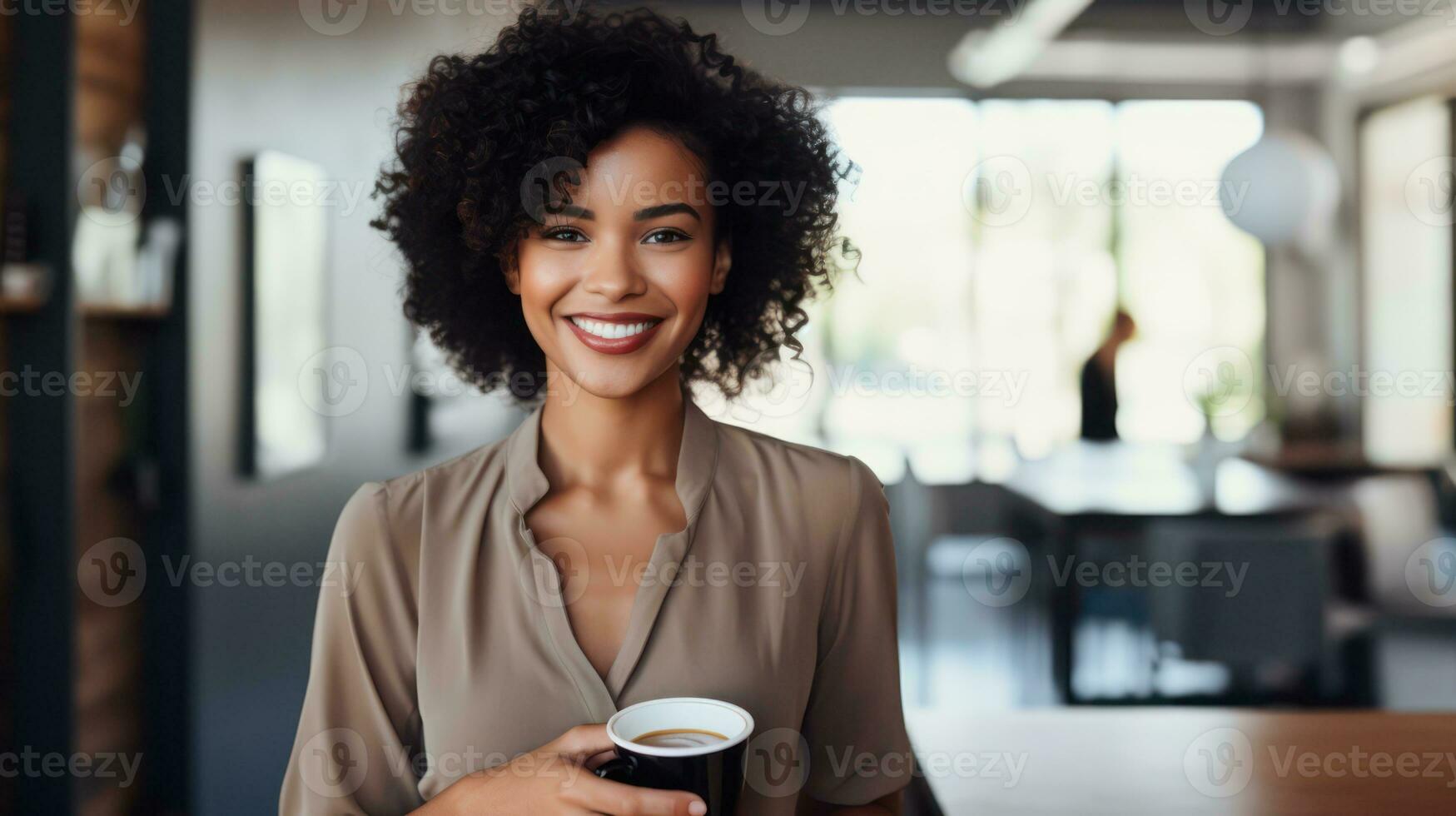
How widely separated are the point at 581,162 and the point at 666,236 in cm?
12

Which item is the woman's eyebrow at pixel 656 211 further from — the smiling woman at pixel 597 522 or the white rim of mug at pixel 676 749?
the white rim of mug at pixel 676 749

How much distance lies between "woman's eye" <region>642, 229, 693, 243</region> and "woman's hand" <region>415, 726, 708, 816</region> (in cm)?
50

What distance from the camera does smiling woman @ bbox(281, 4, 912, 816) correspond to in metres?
1.12

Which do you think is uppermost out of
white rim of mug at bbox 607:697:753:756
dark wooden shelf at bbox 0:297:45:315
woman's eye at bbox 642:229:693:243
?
dark wooden shelf at bbox 0:297:45:315

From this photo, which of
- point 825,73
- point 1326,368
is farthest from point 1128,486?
point 825,73

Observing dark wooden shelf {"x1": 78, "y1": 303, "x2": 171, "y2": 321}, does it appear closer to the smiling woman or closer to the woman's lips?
the smiling woman

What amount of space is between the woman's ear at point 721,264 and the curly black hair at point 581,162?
0.04 feet

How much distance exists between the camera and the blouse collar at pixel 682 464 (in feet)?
3.98

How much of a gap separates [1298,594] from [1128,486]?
159cm

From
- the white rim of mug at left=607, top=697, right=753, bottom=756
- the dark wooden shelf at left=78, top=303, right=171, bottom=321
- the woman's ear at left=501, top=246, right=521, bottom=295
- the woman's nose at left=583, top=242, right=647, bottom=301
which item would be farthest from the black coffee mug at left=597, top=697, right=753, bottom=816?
the dark wooden shelf at left=78, top=303, right=171, bottom=321

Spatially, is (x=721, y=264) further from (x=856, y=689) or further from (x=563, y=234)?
(x=856, y=689)

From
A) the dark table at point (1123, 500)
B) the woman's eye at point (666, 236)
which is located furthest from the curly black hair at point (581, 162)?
the dark table at point (1123, 500)

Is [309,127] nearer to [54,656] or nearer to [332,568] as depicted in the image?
[54,656]

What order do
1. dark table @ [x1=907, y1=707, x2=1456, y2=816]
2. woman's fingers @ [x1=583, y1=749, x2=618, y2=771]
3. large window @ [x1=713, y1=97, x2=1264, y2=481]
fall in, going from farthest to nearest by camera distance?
large window @ [x1=713, y1=97, x2=1264, y2=481] → dark table @ [x1=907, y1=707, x2=1456, y2=816] → woman's fingers @ [x1=583, y1=749, x2=618, y2=771]
